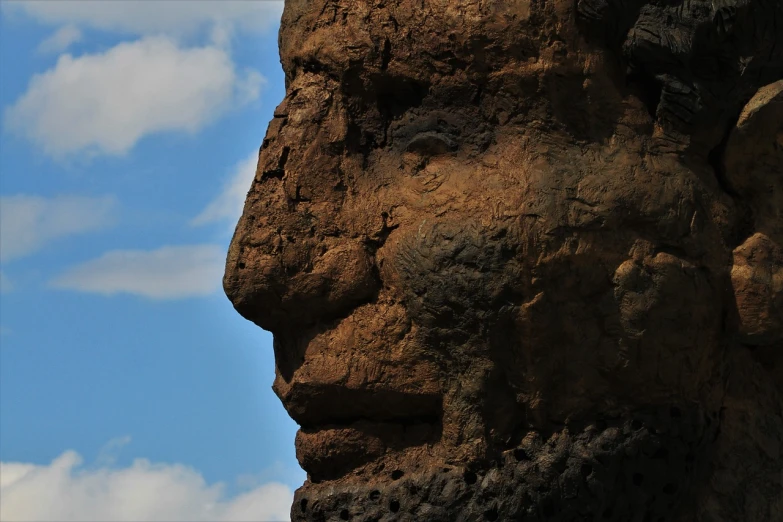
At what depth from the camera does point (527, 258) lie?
4121mm

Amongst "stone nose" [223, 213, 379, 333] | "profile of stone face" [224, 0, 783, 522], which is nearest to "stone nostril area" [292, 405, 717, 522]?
"profile of stone face" [224, 0, 783, 522]

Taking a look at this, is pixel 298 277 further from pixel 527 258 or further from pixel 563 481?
pixel 563 481

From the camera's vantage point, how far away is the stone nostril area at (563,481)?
416 cm

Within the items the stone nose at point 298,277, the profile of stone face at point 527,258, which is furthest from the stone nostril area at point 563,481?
the stone nose at point 298,277

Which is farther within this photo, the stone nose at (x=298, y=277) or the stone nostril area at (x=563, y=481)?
the stone nose at (x=298, y=277)

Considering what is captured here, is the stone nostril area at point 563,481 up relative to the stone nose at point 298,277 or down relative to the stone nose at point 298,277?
down

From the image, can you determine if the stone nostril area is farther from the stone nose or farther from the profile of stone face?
the stone nose

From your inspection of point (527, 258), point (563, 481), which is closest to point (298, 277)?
point (527, 258)

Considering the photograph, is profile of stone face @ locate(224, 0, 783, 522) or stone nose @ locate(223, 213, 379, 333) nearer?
profile of stone face @ locate(224, 0, 783, 522)

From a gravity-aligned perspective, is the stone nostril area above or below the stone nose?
below

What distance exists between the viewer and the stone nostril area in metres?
4.16

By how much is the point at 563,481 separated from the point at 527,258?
0.64 metres

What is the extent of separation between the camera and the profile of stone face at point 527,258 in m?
4.18

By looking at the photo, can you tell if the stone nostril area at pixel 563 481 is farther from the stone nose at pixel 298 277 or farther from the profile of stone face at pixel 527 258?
the stone nose at pixel 298 277
